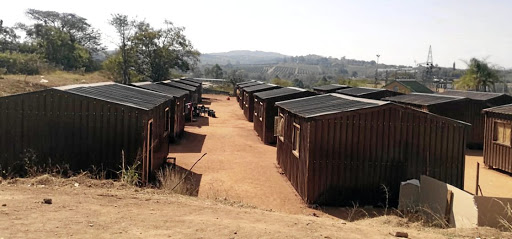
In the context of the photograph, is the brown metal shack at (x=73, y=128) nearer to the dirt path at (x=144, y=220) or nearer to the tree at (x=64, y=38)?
the dirt path at (x=144, y=220)

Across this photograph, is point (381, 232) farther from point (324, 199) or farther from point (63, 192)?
point (63, 192)

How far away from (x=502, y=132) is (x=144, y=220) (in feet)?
47.9

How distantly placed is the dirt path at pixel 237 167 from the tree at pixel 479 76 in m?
26.1

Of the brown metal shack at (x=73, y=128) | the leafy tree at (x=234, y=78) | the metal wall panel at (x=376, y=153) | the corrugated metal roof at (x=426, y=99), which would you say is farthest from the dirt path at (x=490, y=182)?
the leafy tree at (x=234, y=78)

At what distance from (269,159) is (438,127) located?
7.64 meters

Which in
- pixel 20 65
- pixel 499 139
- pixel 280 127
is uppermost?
pixel 20 65

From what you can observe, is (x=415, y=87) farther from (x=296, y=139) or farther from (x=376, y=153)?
(x=376, y=153)

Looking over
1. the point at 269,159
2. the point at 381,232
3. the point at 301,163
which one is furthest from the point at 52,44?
the point at 381,232

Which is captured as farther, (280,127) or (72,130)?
(280,127)

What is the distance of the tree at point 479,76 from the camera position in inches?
1634

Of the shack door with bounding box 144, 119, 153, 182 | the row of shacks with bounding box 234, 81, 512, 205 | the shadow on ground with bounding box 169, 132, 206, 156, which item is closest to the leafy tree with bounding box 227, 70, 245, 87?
the shadow on ground with bounding box 169, 132, 206, 156

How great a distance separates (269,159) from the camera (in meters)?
17.6

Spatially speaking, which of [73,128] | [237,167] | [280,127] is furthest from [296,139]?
[73,128]

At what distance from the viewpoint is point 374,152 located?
36.7 ft
